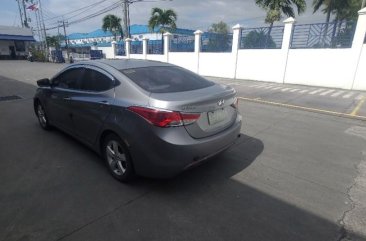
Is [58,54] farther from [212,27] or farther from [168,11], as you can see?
[212,27]

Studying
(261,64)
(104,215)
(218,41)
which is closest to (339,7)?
(218,41)

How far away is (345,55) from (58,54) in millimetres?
39346

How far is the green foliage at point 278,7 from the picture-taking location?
2016cm

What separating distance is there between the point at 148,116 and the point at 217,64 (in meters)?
16.7

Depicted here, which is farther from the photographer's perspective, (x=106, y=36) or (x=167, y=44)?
(x=106, y=36)

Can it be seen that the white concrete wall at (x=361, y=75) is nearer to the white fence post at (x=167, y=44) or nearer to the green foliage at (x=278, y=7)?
the green foliage at (x=278, y=7)

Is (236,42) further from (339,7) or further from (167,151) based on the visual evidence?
(339,7)

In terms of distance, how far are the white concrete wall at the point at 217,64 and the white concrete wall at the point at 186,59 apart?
639mm

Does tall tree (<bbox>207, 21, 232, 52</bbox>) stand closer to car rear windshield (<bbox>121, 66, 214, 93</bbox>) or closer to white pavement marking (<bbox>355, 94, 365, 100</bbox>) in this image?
white pavement marking (<bbox>355, 94, 365, 100</bbox>)

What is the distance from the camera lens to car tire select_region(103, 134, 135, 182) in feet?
10.7

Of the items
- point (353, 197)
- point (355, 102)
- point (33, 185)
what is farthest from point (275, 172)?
point (355, 102)

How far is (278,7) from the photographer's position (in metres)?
20.2

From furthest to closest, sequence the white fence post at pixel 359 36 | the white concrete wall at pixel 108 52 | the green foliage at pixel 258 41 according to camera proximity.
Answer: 1. the white concrete wall at pixel 108 52
2. the green foliage at pixel 258 41
3. the white fence post at pixel 359 36

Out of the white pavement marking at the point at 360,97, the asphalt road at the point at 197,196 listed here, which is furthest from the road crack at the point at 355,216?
the white pavement marking at the point at 360,97
